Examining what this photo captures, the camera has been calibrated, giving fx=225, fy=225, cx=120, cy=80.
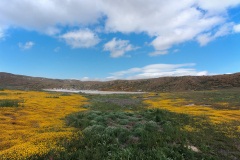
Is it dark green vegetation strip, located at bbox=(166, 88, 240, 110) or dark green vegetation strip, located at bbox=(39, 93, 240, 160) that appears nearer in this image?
dark green vegetation strip, located at bbox=(39, 93, 240, 160)

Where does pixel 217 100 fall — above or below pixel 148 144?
below

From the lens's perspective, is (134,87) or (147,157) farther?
(134,87)

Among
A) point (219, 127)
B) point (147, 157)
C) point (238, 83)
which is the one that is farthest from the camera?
point (238, 83)

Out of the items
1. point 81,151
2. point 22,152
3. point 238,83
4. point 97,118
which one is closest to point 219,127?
point 97,118

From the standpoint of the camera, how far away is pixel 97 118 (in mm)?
17578

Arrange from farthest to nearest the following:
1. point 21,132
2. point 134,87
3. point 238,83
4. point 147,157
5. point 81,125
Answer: point 134,87, point 238,83, point 81,125, point 21,132, point 147,157

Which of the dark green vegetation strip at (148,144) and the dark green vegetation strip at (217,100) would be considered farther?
the dark green vegetation strip at (217,100)

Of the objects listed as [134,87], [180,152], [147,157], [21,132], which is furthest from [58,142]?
[134,87]

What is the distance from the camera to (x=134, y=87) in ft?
416

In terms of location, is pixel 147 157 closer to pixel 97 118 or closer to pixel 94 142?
pixel 94 142

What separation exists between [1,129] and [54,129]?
11.3ft

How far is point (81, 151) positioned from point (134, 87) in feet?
382

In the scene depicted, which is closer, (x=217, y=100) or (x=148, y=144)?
(x=148, y=144)

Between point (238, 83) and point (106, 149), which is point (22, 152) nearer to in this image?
point (106, 149)
